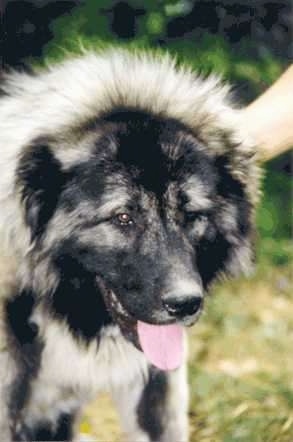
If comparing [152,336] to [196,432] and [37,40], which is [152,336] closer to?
[196,432]

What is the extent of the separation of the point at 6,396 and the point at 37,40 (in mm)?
2534

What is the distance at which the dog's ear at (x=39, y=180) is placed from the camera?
3.13 m

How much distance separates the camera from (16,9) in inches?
200

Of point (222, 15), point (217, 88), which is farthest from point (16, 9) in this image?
point (217, 88)

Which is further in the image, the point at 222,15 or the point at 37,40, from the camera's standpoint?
the point at 222,15

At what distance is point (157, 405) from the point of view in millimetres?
3492

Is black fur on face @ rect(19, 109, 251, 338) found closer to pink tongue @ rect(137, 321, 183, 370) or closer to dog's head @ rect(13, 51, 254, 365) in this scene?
dog's head @ rect(13, 51, 254, 365)

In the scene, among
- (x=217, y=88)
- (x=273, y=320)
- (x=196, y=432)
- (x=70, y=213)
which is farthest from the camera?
(x=273, y=320)

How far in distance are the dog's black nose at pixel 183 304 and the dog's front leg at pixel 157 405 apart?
0.54m

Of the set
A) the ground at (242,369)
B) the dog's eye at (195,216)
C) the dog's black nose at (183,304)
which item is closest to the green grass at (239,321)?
the ground at (242,369)

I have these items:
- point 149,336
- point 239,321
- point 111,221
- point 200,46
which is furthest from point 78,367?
point 200,46

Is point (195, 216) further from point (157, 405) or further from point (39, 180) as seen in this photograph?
point (157, 405)

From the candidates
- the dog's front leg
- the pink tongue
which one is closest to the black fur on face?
the pink tongue

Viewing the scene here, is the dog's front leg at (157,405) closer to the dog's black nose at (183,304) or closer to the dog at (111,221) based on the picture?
the dog at (111,221)
